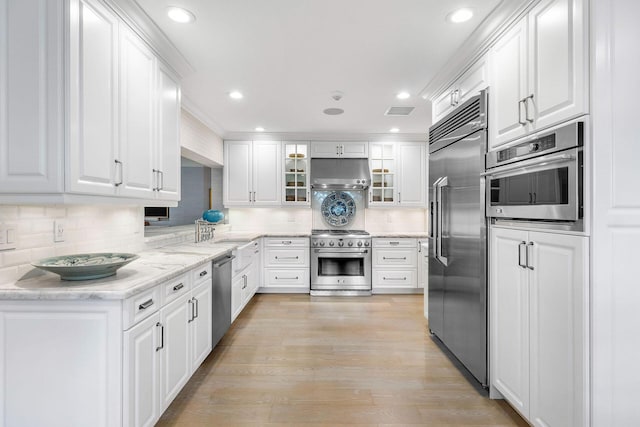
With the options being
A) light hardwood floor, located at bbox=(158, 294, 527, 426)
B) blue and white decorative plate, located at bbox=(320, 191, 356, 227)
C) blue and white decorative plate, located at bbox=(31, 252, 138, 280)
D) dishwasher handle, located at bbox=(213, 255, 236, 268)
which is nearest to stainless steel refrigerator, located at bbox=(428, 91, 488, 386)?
light hardwood floor, located at bbox=(158, 294, 527, 426)

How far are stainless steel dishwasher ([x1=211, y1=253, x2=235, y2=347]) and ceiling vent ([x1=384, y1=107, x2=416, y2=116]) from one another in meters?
2.57

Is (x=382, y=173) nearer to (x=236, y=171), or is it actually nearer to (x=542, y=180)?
(x=236, y=171)

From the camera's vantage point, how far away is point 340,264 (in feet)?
16.7

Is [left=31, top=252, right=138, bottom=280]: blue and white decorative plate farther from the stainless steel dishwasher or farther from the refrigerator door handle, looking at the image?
the refrigerator door handle

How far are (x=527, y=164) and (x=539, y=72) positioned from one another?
0.49 m

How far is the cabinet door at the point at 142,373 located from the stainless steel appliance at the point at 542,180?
215 centimetres

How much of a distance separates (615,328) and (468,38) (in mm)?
1993

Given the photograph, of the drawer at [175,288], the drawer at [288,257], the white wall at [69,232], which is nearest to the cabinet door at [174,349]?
the drawer at [175,288]

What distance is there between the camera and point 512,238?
6.48ft

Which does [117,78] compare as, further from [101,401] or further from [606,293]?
[606,293]

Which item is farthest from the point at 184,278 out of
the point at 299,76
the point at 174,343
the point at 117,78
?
the point at 299,76

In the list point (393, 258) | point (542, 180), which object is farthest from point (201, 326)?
point (393, 258)

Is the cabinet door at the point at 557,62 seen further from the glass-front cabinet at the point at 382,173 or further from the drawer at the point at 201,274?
the glass-front cabinet at the point at 382,173

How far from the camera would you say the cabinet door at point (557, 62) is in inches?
57.1
